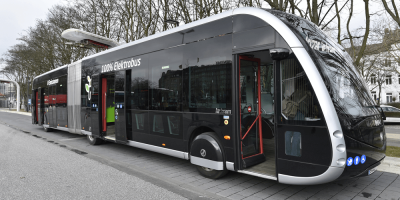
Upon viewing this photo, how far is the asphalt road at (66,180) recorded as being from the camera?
4246 millimetres

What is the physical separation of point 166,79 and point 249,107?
80.2 inches

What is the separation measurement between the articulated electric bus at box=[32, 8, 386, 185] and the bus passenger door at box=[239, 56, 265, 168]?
0.7 inches

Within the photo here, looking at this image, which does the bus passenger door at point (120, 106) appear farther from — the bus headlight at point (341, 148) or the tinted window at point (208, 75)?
the bus headlight at point (341, 148)

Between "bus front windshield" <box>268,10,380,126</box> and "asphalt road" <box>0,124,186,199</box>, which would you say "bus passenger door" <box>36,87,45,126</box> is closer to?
"asphalt road" <box>0,124,186,199</box>

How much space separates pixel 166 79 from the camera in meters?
5.75

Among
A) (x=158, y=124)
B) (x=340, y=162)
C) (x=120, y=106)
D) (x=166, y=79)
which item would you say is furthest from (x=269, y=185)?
(x=120, y=106)

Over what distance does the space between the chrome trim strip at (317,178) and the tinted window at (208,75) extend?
144 cm

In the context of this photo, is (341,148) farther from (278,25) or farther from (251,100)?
(278,25)

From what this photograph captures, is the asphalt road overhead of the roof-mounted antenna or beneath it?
beneath

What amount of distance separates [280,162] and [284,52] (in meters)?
1.64

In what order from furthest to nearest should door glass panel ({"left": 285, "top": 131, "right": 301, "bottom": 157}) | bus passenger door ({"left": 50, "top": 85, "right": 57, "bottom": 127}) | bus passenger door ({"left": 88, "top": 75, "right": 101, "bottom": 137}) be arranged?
bus passenger door ({"left": 50, "top": 85, "right": 57, "bottom": 127}), bus passenger door ({"left": 88, "top": 75, "right": 101, "bottom": 137}), door glass panel ({"left": 285, "top": 131, "right": 301, "bottom": 157})

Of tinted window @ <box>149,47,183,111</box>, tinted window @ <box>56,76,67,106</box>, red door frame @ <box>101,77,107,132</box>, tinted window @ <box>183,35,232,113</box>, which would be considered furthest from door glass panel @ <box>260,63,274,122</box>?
tinted window @ <box>56,76,67,106</box>

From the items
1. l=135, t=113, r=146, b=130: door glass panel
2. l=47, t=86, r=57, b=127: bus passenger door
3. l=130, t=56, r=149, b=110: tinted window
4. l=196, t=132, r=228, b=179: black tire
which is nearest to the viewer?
l=196, t=132, r=228, b=179: black tire

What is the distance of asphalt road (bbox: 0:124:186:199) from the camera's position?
425cm
